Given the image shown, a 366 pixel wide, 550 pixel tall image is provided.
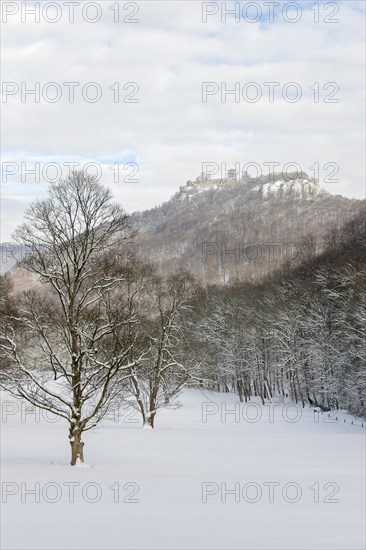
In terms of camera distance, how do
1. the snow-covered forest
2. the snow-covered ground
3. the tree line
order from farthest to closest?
the tree line < the snow-covered forest < the snow-covered ground

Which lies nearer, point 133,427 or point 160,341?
point 133,427

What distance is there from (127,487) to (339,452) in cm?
1556

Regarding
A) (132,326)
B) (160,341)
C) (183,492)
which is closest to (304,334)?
(160,341)

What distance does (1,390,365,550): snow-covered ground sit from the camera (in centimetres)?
1262

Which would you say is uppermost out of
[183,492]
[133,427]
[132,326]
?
[132,326]

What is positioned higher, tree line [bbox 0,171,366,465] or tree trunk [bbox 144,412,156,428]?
tree line [bbox 0,171,366,465]

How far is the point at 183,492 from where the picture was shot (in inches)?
717

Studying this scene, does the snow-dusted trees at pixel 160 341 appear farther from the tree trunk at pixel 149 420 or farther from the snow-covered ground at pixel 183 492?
the snow-covered ground at pixel 183 492

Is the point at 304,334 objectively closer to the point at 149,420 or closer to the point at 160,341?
the point at 160,341

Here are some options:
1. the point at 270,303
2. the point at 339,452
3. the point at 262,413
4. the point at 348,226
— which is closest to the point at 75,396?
the point at 339,452

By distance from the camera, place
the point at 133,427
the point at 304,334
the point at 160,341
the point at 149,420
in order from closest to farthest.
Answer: the point at 149,420
the point at 133,427
the point at 160,341
the point at 304,334

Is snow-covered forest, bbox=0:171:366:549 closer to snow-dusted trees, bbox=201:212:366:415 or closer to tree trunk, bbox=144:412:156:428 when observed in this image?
tree trunk, bbox=144:412:156:428

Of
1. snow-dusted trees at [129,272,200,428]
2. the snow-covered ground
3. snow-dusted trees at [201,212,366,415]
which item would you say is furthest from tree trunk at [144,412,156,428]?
snow-dusted trees at [201,212,366,415]

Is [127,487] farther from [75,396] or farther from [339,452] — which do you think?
[339,452]
